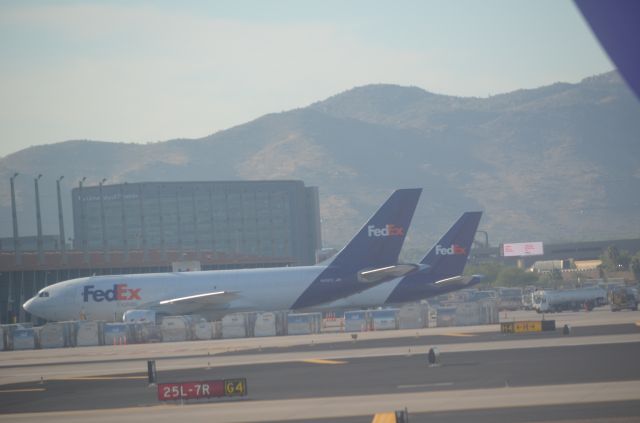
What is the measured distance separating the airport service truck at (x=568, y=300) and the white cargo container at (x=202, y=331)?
25.7 m

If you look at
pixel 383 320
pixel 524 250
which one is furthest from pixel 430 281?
pixel 524 250

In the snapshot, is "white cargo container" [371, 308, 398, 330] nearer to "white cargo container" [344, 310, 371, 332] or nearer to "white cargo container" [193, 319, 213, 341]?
"white cargo container" [344, 310, 371, 332]

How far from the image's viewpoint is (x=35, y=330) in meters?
57.1

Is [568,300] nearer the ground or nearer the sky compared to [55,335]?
nearer the ground

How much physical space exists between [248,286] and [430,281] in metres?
11.7

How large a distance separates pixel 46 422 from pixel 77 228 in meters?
118

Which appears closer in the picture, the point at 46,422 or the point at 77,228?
the point at 46,422

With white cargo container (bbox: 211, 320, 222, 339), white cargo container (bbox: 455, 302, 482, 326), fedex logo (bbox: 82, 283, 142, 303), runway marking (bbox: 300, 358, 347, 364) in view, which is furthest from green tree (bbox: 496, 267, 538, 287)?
runway marking (bbox: 300, 358, 347, 364)

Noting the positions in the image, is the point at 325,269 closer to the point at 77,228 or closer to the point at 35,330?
the point at 35,330

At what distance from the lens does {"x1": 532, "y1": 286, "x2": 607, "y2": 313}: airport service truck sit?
67375 mm

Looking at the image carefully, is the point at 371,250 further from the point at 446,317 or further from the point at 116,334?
the point at 116,334

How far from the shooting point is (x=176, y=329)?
54219 mm

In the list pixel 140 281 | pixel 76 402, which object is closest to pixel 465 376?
pixel 76 402

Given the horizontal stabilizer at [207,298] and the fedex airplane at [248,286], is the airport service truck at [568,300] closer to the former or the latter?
the fedex airplane at [248,286]
